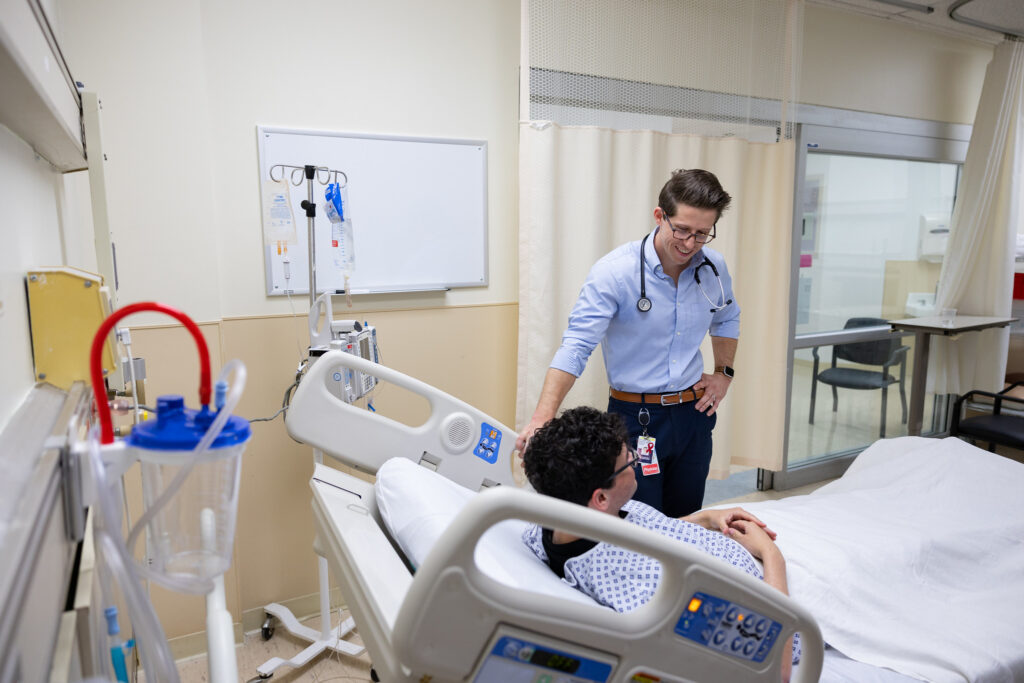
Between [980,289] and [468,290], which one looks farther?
[980,289]

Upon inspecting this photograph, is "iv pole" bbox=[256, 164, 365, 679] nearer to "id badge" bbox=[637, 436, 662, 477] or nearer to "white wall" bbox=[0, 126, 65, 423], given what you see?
"white wall" bbox=[0, 126, 65, 423]

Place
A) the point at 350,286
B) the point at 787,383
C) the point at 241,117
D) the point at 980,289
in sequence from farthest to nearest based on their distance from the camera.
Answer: the point at 980,289 → the point at 787,383 → the point at 350,286 → the point at 241,117

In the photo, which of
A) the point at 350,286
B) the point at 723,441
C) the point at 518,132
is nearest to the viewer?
the point at 350,286

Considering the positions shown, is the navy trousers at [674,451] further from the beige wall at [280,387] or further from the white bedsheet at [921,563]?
the beige wall at [280,387]

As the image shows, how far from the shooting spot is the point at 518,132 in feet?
9.41

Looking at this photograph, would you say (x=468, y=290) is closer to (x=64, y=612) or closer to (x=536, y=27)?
(x=536, y=27)

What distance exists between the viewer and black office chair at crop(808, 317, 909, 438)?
163 inches

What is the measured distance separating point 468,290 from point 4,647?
96.6 inches

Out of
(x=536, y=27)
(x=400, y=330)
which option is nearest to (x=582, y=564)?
(x=400, y=330)

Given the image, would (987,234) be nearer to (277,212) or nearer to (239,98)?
(277,212)

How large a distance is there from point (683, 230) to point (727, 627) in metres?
1.27

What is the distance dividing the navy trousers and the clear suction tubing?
1649mm

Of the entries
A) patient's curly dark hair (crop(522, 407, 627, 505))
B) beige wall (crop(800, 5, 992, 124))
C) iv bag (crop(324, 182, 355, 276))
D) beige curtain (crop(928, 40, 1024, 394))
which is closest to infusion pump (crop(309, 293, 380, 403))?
iv bag (crop(324, 182, 355, 276))

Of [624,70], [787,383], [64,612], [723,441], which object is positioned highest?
[624,70]
